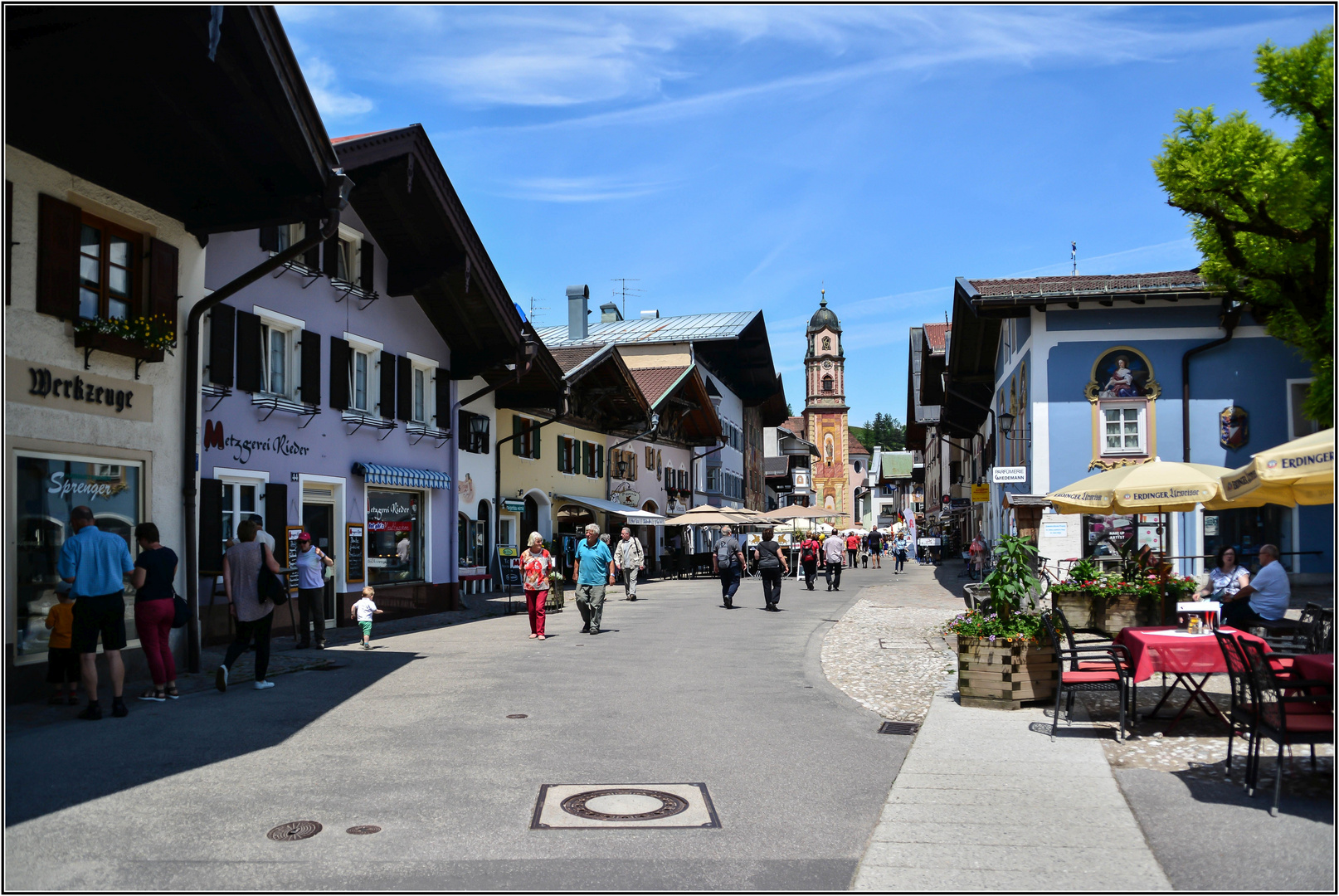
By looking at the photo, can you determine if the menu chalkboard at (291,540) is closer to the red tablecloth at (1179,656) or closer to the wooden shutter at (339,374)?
the wooden shutter at (339,374)

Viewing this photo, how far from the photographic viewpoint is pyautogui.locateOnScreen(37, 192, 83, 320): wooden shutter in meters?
10.8

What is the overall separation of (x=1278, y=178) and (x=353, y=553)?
15829 mm

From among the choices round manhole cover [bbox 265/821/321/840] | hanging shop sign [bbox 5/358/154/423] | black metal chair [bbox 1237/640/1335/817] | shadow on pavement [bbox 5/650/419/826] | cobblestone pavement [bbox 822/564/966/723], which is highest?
hanging shop sign [bbox 5/358/154/423]

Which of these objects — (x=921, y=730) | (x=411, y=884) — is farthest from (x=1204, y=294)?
(x=411, y=884)

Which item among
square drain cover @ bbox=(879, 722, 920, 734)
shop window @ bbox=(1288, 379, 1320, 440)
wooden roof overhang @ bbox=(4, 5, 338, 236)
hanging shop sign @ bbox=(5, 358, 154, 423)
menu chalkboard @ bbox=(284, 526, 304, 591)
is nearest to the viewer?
square drain cover @ bbox=(879, 722, 920, 734)

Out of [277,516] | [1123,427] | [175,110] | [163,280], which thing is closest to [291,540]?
[277,516]

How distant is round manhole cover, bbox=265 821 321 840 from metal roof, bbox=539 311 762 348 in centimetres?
4578

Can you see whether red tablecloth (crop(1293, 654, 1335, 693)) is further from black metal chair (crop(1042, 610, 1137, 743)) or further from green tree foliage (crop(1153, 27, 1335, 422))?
green tree foliage (crop(1153, 27, 1335, 422))

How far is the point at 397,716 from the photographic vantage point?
9211 millimetres

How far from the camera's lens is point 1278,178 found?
58.1 ft

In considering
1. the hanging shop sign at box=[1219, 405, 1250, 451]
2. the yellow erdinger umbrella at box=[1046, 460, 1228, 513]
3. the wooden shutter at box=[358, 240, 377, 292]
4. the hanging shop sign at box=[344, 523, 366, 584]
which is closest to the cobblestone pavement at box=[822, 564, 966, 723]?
the yellow erdinger umbrella at box=[1046, 460, 1228, 513]

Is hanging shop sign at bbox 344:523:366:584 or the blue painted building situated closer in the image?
hanging shop sign at bbox 344:523:366:584

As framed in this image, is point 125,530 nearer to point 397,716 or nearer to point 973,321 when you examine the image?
point 397,716

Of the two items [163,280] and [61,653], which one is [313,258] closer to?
[163,280]
